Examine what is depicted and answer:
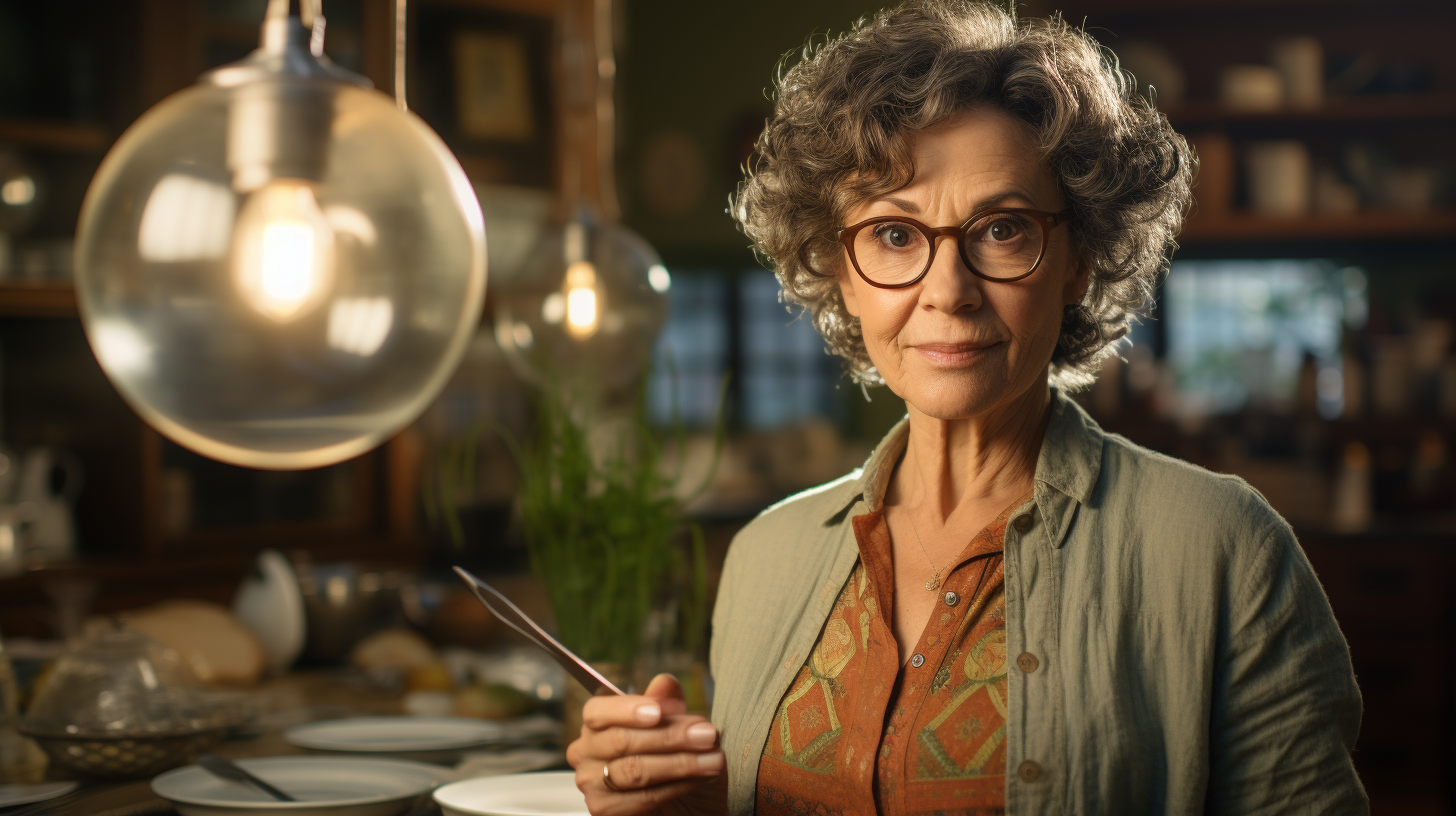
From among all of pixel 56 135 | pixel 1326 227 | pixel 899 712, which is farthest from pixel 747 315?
pixel 899 712

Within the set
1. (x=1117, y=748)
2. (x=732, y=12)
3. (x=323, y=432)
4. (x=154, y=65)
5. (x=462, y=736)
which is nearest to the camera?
(x=323, y=432)

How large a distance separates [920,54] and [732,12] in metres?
4.16

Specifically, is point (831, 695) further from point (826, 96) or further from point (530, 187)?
point (530, 187)

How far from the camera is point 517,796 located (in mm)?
1357

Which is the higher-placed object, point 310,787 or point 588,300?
point 588,300

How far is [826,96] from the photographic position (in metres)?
1.30

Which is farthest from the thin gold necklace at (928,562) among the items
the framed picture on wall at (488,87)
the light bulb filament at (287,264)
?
the framed picture on wall at (488,87)

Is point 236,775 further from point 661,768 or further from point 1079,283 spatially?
point 1079,283

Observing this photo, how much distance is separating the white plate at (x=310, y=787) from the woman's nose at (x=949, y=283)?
2.55ft

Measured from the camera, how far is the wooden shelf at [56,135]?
3049mm

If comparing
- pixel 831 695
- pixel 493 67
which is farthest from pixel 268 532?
pixel 831 695

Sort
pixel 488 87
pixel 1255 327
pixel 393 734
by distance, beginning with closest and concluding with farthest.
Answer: pixel 393 734 < pixel 488 87 < pixel 1255 327

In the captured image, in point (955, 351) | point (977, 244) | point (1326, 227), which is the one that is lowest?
point (955, 351)

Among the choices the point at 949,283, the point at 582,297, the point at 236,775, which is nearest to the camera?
the point at 949,283
